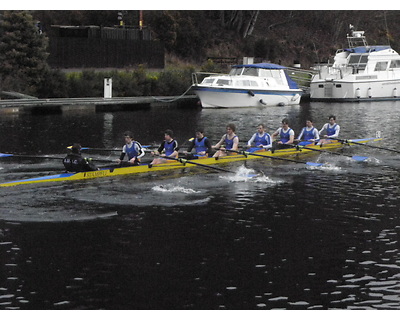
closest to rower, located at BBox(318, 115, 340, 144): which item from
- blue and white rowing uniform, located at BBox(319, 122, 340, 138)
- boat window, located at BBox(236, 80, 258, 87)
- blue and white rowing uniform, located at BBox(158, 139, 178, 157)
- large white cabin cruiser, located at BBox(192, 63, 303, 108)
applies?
blue and white rowing uniform, located at BBox(319, 122, 340, 138)

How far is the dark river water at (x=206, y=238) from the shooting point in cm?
1611

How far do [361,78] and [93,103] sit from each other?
1075 inches

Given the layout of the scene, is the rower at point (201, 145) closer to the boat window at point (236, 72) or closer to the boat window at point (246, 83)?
the boat window at point (246, 83)

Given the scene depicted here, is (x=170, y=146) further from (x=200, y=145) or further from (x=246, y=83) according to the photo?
(x=246, y=83)

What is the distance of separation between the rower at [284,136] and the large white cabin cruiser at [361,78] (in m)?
35.6

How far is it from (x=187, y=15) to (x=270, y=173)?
51.1 meters

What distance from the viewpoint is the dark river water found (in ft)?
52.9

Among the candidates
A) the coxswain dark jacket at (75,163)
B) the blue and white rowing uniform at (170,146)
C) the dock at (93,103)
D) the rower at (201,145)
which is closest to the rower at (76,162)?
the coxswain dark jacket at (75,163)

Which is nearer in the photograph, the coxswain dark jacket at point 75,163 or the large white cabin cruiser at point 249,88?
the coxswain dark jacket at point 75,163

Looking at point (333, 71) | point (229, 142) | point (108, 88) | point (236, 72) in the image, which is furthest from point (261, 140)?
point (333, 71)

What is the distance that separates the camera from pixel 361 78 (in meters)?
68.9

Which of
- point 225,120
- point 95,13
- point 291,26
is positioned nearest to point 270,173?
point 225,120

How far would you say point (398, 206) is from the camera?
80.1 ft

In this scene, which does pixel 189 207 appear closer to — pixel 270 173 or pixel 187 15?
pixel 270 173
